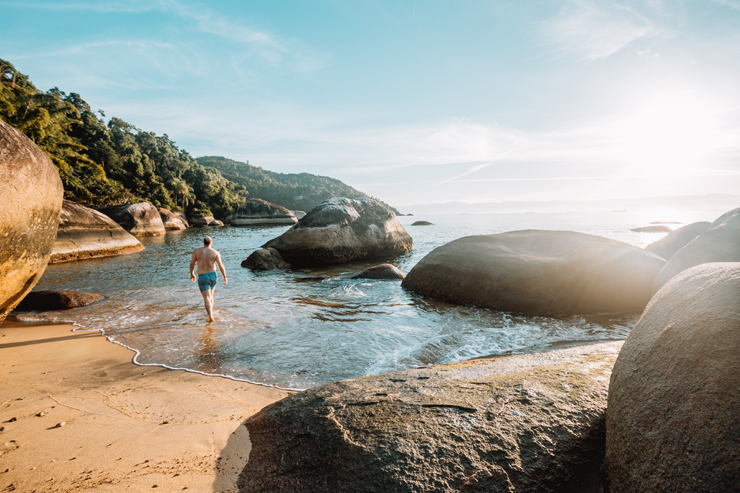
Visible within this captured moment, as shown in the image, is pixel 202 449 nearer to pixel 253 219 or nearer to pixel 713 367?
pixel 713 367

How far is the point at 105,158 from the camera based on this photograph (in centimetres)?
5119

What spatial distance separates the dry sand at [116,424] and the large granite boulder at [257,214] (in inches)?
2033

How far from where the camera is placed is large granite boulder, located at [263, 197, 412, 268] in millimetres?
13883

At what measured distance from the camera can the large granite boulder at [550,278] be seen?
7047 millimetres

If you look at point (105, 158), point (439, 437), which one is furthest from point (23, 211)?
point (105, 158)

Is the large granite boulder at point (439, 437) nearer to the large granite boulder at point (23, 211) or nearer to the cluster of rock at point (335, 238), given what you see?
the large granite boulder at point (23, 211)

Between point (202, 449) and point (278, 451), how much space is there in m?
0.76

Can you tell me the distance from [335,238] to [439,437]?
1251cm

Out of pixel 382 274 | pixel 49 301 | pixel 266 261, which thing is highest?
pixel 266 261

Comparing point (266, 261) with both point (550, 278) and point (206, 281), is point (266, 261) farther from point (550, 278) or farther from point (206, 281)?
point (550, 278)

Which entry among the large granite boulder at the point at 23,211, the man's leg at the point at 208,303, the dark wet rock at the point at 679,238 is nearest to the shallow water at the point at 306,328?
the man's leg at the point at 208,303

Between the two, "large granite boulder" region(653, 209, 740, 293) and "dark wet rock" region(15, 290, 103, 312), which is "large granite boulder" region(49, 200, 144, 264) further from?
"large granite boulder" region(653, 209, 740, 293)

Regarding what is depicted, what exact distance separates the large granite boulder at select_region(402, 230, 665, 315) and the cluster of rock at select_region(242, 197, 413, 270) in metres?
6.31

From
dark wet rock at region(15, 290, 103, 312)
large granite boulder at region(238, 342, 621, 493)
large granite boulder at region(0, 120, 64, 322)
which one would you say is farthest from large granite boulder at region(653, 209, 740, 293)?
dark wet rock at region(15, 290, 103, 312)
